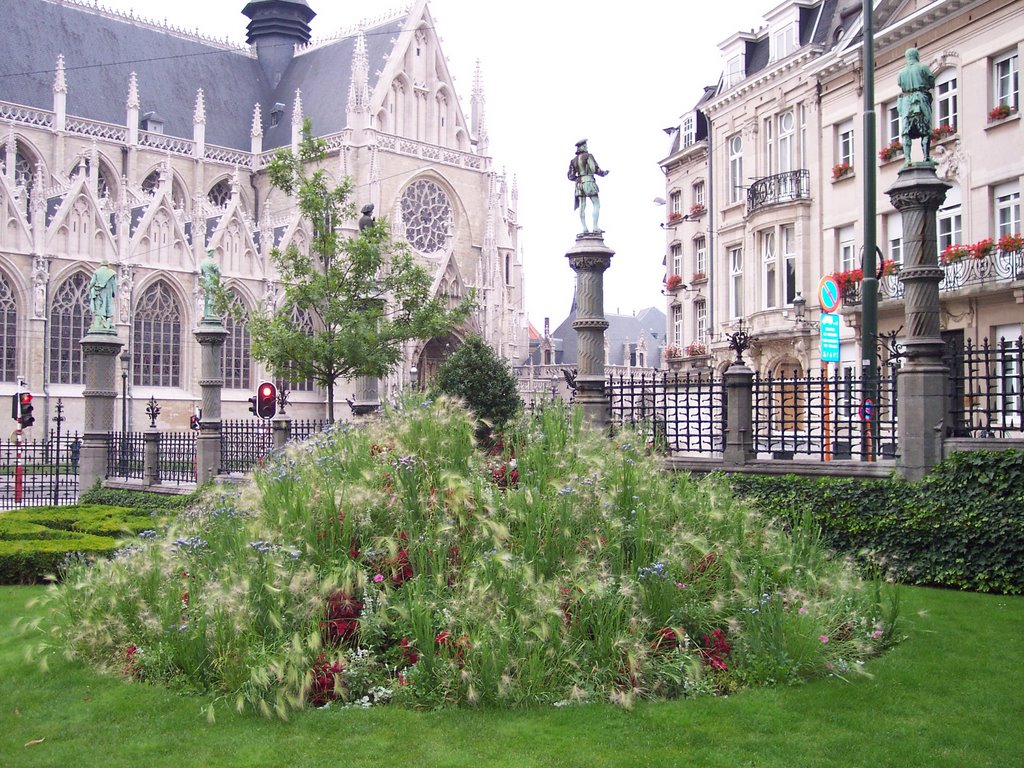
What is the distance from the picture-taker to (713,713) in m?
6.54

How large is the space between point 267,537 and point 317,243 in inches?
558

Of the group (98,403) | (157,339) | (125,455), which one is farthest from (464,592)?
(157,339)


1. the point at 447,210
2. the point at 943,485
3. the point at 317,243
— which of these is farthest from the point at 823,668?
the point at 447,210

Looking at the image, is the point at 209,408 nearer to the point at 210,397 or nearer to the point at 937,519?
the point at 210,397

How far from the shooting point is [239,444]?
19.1m

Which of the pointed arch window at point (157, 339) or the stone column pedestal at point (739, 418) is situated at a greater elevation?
the pointed arch window at point (157, 339)

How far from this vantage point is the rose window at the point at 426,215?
53.5m

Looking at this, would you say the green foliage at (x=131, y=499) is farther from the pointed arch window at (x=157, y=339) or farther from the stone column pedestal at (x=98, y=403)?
the pointed arch window at (x=157, y=339)

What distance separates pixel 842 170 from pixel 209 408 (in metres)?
16.7

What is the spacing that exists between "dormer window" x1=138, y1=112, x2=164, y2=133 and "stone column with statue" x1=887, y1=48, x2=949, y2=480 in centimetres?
4616

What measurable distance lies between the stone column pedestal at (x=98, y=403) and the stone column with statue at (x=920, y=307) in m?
16.2

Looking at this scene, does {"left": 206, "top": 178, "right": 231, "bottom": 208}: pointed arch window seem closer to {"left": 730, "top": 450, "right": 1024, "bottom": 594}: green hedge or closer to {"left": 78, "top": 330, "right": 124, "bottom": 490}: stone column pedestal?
{"left": 78, "top": 330, "right": 124, "bottom": 490}: stone column pedestal

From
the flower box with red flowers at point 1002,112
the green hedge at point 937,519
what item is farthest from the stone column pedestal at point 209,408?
the flower box with red flowers at point 1002,112

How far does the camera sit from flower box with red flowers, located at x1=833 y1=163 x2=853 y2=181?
998 inches
